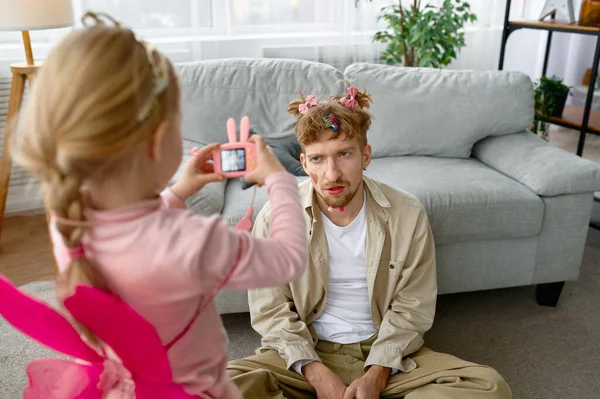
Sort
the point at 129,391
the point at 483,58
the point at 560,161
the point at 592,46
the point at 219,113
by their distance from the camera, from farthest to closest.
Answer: the point at 592,46 → the point at 483,58 → the point at 219,113 → the point at 560,161 → the point at 129,391

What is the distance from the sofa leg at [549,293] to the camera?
7.60 feet

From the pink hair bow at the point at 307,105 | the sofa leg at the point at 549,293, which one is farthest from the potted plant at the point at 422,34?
the pink hair bow at the point at 307,105

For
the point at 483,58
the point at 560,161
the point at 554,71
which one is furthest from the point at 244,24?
the point at 554,71

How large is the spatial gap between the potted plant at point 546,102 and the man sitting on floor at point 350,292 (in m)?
1.93

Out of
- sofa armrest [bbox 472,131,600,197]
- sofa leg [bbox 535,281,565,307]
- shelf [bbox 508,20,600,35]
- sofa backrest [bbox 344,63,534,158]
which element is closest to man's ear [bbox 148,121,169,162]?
sofa armrest [bbox 472,131,600,197]

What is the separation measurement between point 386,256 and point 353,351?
0.92 ft

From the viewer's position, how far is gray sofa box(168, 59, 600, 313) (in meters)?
2.12

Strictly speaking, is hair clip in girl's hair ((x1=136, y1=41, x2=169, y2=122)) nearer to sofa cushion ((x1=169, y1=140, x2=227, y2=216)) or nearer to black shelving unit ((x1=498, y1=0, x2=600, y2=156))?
sofa cushion ((x1=169, y1=140, x2=227, y2=216))

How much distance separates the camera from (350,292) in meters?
1.70

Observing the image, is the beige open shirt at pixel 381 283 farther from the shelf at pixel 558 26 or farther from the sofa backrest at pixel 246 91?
the shelf at pixel 558 26

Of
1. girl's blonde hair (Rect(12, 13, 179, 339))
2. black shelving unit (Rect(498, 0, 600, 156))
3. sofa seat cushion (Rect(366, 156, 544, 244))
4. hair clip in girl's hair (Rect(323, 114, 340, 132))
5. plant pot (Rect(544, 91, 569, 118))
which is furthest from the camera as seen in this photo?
plant pot (Rect(544, 91, 569, 118))

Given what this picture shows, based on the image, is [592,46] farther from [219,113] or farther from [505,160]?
[219,113]

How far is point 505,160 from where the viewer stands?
7.78ft

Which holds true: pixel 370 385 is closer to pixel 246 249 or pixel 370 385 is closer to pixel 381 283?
pixel 381 283
